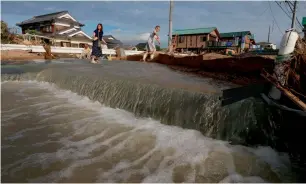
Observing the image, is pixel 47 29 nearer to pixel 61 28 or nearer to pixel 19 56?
pixel 61 28

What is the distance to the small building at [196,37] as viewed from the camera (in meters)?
35.2

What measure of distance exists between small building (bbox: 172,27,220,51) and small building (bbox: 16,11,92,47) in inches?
550

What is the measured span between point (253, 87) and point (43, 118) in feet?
13.2

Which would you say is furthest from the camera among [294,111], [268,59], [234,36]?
[234,36]

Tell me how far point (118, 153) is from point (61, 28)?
34.6 m

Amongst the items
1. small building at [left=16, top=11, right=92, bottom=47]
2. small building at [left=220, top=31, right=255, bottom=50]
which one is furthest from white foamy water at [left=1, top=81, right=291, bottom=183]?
small building at [left=220, top=31, right=255, bottom=50]

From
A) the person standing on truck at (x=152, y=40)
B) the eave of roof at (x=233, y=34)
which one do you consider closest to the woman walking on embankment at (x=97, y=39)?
the person standing on truck at (x=152, y=40)

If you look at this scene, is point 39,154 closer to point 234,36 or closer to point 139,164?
point 139,164

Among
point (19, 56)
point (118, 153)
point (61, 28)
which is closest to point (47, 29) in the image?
point (61, 28)

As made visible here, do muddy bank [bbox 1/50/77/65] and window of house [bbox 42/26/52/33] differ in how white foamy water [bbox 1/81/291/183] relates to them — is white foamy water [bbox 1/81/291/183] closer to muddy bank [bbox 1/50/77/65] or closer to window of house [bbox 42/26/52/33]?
muddy bank [bbox 1/50/77/65]

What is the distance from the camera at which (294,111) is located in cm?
287

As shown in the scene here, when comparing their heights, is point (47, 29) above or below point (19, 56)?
above

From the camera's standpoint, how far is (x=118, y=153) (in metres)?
3.38

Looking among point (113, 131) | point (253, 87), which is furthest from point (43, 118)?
point (253, 87)
